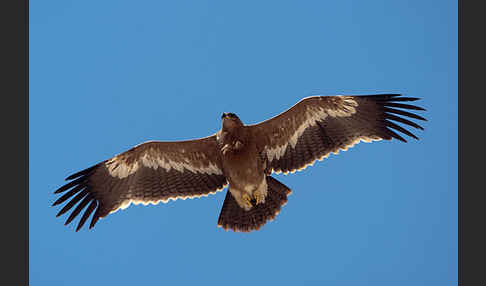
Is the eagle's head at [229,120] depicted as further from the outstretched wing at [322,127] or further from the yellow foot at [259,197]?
the yellow foot at [259,197]

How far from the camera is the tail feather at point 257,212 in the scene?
8.30 meters

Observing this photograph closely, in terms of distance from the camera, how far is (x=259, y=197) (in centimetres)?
827

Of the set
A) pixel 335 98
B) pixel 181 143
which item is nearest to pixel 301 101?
pixel 335 98

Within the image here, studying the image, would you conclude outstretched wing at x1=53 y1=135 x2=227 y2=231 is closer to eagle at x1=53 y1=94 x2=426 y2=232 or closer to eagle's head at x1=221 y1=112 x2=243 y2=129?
eagle at x1=53 y1=94 x2=426 y2=232

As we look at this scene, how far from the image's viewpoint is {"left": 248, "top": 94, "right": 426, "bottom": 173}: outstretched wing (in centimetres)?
815

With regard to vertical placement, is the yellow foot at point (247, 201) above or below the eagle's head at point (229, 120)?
below

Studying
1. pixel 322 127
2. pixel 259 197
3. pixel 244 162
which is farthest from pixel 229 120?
pixel 322 127

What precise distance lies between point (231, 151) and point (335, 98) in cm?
202

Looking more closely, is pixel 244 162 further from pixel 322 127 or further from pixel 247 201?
pixel 322 127

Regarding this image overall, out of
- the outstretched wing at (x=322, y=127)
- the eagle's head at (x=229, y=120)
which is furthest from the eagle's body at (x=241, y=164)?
the outstretched wing at (x=322, y=127)

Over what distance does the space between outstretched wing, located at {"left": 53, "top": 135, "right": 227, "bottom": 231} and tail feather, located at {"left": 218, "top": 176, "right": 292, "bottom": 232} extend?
51cm

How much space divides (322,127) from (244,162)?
4.97 ft

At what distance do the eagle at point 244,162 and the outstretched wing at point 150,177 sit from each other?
17 mm

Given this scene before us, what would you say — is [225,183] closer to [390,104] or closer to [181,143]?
[181,143]
